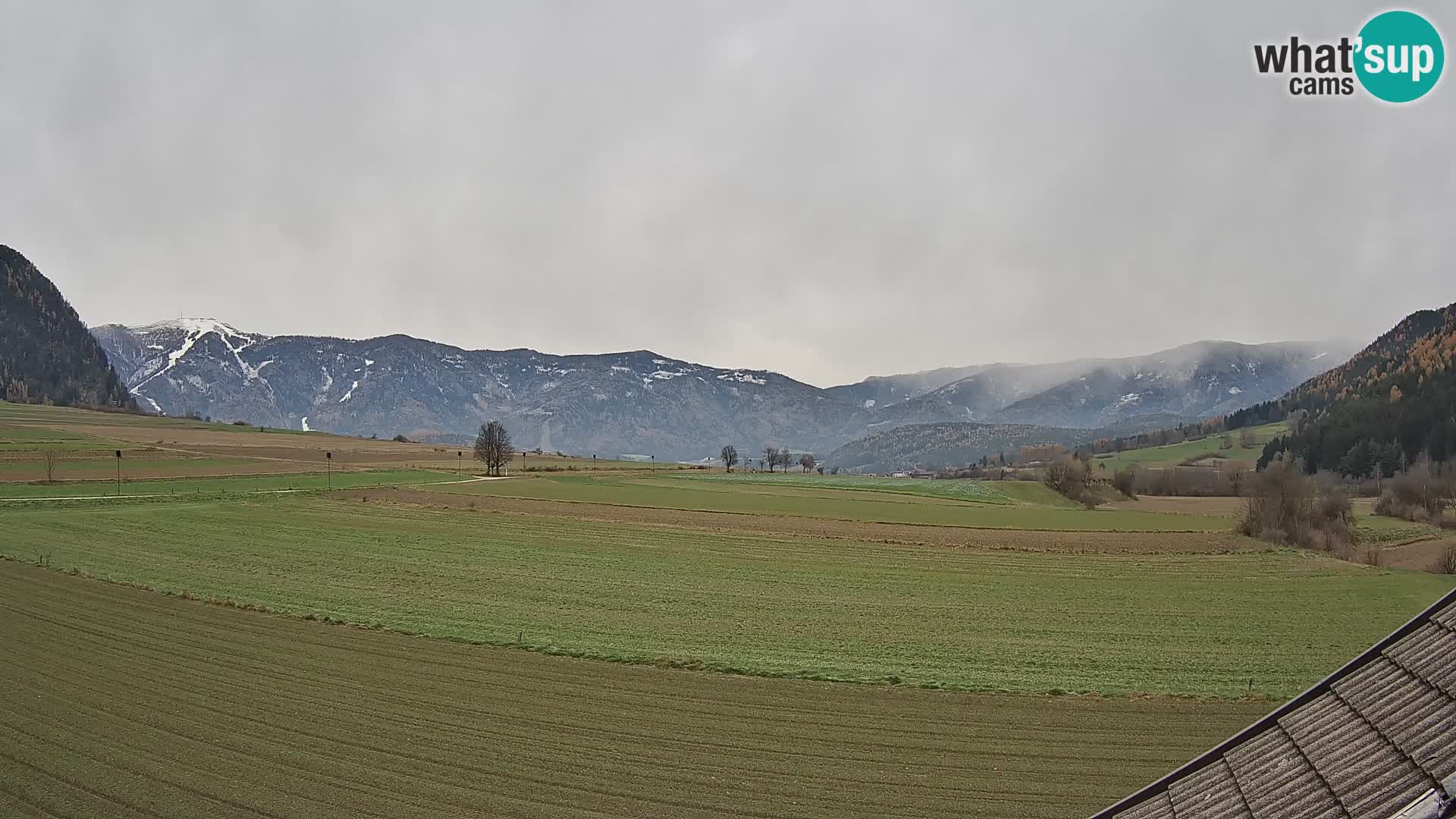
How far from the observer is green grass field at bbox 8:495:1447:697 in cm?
2202

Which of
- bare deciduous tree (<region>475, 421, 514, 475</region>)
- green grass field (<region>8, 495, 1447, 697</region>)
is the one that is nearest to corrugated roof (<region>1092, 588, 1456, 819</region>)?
green grass field (<region>8, 495, 1447, 697</region>)

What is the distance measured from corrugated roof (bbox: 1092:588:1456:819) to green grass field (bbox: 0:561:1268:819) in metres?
7.29

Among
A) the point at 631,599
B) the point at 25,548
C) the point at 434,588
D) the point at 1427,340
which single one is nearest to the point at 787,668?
the point at 631,599

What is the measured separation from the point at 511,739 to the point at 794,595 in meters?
19.0

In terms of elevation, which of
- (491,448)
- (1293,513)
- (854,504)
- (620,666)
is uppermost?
(491,448)

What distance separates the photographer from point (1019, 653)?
2306 centimetres

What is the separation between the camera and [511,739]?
15156 mm

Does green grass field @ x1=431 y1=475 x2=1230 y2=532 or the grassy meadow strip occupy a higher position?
the grassy meadow strip

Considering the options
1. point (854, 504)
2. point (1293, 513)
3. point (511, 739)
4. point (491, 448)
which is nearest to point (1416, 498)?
point (1293, 513)

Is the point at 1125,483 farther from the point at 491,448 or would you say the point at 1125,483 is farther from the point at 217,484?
the point at 217,484

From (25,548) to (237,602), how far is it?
19.0 meters

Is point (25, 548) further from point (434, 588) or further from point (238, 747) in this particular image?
point (238, 747)

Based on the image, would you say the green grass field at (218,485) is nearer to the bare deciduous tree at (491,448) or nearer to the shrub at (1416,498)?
the bare deciduous tree at (491,448)

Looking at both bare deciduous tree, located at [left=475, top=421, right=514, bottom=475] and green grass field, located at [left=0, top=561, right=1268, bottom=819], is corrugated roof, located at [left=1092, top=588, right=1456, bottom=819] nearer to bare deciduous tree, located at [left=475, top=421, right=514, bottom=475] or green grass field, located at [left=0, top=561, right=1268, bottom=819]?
green grass field, located at [left=0, top=561, right=1268, bottom=819]
